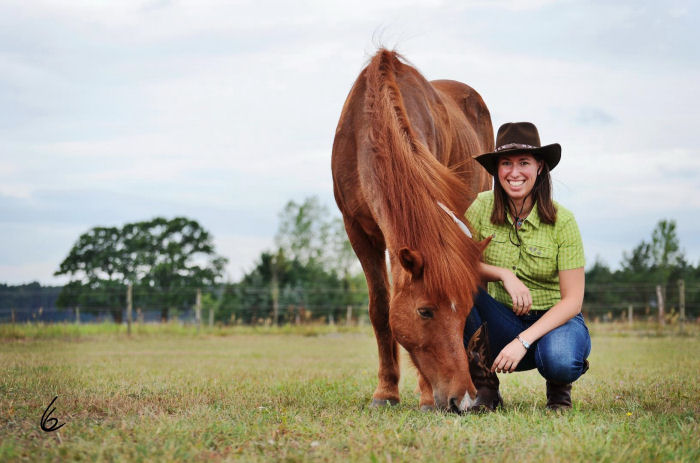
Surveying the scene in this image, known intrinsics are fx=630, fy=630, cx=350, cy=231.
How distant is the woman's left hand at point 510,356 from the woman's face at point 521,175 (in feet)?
3.11

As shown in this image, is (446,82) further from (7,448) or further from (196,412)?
(7,448)

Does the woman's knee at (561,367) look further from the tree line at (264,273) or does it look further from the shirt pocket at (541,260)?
the tree line at (264,273)

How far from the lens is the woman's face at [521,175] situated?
3.95 m

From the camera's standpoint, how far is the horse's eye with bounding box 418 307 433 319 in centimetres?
342

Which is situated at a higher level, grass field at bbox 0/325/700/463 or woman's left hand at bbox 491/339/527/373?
woman's left hand at bbox 491/339/527/373

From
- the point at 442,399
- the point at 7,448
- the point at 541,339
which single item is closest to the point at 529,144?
the point at 541,339

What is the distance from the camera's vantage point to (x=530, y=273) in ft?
13.2

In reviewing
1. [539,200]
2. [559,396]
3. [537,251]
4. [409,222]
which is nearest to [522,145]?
[539,200]

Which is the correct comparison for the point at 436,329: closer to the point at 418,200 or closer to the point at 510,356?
the point at 510,356

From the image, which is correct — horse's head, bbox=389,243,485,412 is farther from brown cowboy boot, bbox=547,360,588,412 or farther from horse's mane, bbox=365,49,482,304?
brown cowboy boot, bbox=547,360,588,412

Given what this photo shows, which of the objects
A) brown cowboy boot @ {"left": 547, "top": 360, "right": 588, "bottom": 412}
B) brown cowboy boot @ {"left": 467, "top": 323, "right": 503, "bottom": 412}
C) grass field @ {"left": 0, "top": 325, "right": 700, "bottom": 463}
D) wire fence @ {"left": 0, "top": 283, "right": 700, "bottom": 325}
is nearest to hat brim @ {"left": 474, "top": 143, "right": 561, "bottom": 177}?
Answer: brown cowboy boot @ {"left": 467, "top": 323, "right": 503, "bottom": 412}

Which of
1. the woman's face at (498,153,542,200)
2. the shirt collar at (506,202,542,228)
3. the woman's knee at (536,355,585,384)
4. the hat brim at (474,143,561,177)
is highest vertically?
the hat brim at (474,143,561,177)

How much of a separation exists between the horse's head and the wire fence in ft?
51.4

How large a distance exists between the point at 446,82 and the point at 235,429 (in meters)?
5.76
